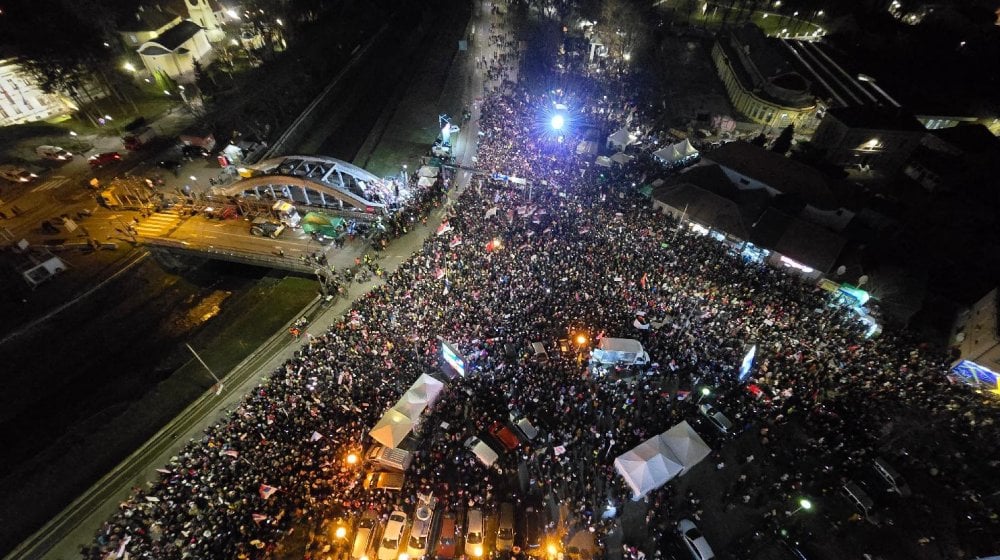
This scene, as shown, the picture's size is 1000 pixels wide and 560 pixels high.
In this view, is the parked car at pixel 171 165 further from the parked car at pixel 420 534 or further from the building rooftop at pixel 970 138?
the building rooftop at pixel 970 138

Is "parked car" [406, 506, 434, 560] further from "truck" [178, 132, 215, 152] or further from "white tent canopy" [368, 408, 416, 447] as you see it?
"truck" [178, 132, 215, 152]

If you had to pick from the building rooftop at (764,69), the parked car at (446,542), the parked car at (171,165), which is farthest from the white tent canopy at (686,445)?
the parked car at (171,165)

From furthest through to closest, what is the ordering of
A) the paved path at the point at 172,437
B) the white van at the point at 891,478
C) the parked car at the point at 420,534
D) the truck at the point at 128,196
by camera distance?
the truck at the point at 128,196 < the white van at the point at 891,478 < the paved path at the point at 172,437 < the parked car at the point at 420,534

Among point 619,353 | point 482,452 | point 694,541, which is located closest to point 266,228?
point 482,452

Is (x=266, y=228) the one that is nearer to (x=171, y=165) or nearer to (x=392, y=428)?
(x=171, y=165)

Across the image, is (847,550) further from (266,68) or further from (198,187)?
(266,68)

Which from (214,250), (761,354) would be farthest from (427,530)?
(214,250)
